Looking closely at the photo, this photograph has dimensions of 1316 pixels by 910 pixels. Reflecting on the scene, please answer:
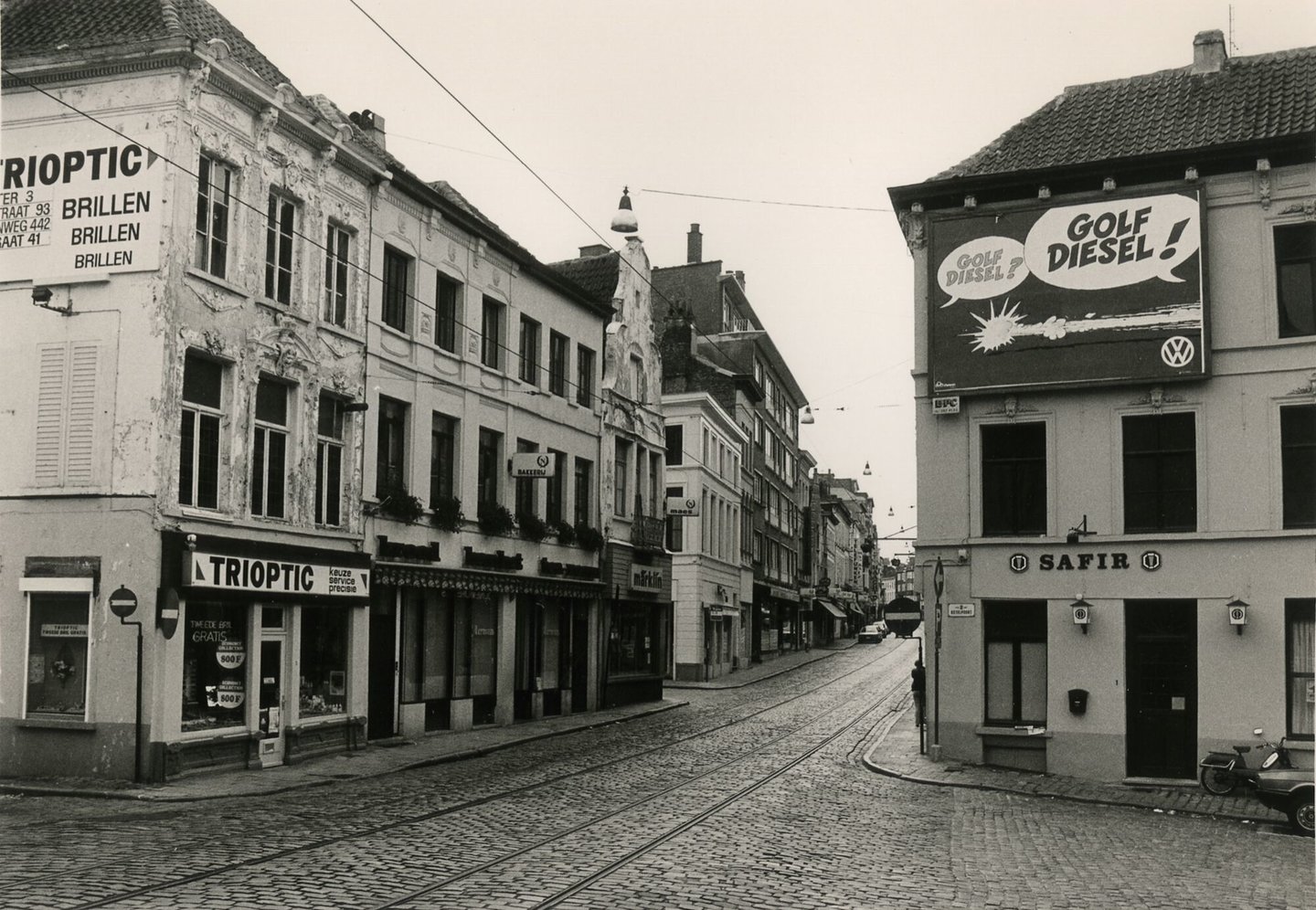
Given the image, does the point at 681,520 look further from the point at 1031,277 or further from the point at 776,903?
the point at 776,903

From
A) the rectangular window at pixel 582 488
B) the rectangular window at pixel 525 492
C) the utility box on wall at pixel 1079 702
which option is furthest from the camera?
the rectangular window at pixel 582 488

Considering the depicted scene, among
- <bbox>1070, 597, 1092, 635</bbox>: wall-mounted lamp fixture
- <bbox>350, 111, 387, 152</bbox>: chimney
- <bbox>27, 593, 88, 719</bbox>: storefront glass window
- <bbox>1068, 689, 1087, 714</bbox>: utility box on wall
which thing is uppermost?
<bbox>350, 111, 387, 152</bbox>: chimney

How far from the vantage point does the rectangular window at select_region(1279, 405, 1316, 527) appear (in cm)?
2039

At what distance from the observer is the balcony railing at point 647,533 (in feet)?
123

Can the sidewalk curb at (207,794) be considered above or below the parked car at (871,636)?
above

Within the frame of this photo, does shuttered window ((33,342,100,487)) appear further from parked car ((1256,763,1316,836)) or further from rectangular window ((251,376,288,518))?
parked car ((1256,763,1316,836))

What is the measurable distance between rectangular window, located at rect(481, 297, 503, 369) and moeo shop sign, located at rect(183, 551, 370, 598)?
7.35 meters

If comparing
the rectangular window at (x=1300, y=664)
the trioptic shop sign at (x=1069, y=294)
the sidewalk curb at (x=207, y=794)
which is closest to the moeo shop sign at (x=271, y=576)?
the sidewalk curb at (x=207, y=794)

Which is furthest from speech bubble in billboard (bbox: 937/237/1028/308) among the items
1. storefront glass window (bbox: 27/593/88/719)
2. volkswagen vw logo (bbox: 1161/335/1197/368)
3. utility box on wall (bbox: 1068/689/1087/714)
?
storefront glass window (bbox: 27/593/88/719)

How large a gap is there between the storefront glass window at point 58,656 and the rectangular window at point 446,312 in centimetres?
1044

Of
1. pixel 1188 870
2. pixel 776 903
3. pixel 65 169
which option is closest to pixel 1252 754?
pixel 1188 870

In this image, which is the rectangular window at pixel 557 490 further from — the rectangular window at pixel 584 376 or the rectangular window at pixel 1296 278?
the rectangular window at pixel 1296 278

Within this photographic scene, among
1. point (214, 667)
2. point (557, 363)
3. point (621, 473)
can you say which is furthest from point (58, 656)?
point (621, 473)

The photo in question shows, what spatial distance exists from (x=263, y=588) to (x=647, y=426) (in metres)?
20.0
